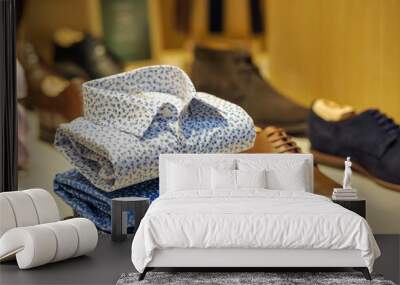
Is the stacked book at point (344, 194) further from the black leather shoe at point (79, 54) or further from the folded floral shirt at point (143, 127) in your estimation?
the black leather shoe at point (79, 54)

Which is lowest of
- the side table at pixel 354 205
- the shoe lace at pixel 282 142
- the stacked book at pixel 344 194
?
the side table at pixel 354 205

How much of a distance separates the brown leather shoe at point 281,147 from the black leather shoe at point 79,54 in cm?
146

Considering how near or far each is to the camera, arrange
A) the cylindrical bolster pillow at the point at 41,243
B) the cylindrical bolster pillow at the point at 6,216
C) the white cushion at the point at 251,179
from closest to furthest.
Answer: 1. the cylindrical bolster pillow at the point at 41,243
2. the cylindrical bolster pillow at the point at 6,216
3. the white cushion at the point at 251,179

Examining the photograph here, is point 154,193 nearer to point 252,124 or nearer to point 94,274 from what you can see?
point 252,124

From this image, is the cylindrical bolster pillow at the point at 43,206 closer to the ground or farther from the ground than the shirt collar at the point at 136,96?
closer to the ground

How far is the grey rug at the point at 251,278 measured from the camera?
515 centimetres

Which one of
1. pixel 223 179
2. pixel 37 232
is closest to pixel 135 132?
pixel 223 179

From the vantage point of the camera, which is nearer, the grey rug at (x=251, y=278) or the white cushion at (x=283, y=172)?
the grey rug at (x=251, y=278)

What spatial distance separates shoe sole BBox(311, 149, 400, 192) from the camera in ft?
24.7

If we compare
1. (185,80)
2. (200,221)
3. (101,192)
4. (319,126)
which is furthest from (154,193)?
(200,221)

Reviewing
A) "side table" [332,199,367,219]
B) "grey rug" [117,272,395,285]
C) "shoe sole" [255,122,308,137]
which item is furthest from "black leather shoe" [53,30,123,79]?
"grey rug" [117,272,395,285]

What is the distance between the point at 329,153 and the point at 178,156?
1501mm

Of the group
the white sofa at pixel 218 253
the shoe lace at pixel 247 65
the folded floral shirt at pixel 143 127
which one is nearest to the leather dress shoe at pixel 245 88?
the shoe lace at pixel 247 65

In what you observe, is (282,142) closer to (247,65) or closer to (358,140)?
(358,140)
